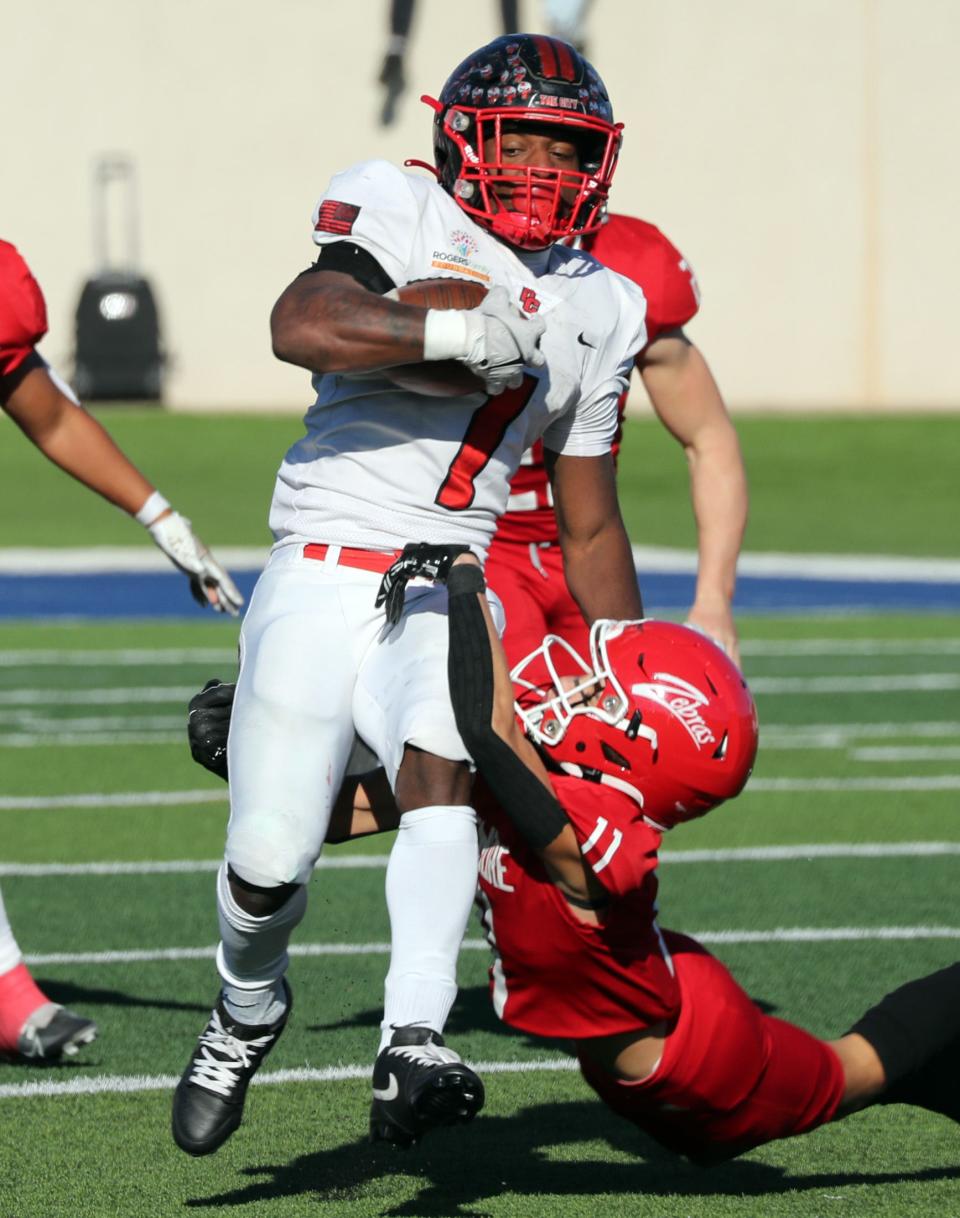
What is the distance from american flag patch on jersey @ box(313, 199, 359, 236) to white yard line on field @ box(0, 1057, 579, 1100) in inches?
64.9

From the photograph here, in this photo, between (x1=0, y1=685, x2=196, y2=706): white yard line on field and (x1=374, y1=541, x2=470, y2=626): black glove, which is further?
(x1=0, y1=685, x2=196, y2=706): white yard line on field

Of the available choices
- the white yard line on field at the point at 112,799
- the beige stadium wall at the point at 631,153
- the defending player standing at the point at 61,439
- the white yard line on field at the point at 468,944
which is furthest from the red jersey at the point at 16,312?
the beige stadium wall at the point at 631,153

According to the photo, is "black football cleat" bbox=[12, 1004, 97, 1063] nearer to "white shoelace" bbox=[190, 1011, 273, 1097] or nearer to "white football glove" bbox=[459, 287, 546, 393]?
"white shoelace" bbox=[190, 1011, 273, 1097]

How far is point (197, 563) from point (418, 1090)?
188cm

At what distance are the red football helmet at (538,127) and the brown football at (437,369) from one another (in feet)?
0.70

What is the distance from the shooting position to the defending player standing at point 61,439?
4.39 metres

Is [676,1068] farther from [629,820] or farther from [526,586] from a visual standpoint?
[526,586]

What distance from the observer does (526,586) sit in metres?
4.58

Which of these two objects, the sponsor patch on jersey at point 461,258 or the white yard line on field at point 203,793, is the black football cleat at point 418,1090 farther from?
the white yard line on field at point 203,793

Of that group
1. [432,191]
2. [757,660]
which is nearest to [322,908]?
[432,191]

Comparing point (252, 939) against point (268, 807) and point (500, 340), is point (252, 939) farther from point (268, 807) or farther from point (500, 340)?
point (500, 340)

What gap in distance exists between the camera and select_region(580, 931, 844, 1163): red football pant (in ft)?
10.00

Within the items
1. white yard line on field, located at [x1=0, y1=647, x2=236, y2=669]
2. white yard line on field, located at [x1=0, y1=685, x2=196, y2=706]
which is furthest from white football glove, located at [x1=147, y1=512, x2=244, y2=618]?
white yard line on field, located at [x1=0, y1=647, x2=236, y2=669]

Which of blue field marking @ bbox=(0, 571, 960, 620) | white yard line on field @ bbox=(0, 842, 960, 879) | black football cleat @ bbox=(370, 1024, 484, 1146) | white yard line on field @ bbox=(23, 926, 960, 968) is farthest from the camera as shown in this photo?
blue field marking @ bbox=(0, 571, 960, 620)
